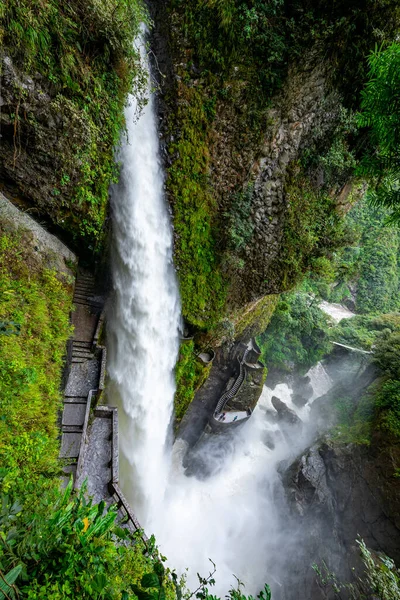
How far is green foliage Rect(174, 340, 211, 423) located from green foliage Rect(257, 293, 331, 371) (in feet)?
30.3

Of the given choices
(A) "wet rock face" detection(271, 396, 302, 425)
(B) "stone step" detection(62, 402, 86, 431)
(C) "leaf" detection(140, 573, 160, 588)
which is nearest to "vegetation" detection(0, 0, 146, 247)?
(B) "stone step" detection(62, 402, 86, 431)

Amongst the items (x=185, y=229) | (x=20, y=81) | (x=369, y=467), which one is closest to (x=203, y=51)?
(x=185, y=229)

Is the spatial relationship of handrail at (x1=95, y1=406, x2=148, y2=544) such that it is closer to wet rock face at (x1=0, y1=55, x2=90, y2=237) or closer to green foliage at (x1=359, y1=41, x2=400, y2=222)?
wet rock face at (x1=0, y1=55, x2=90, y2=237)

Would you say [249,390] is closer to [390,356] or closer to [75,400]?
[390,356]

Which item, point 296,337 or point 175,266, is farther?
point 296,337

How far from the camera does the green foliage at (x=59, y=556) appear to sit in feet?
5.19

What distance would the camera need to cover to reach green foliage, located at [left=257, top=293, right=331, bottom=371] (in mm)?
18188

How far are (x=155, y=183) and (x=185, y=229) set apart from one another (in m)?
1.49

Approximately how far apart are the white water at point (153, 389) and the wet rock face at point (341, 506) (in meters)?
1.32

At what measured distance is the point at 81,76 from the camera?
465cm

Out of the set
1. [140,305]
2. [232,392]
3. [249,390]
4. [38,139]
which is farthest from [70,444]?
[249,390]

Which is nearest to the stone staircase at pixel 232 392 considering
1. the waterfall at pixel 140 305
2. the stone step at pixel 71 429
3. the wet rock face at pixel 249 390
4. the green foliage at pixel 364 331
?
the wet rock face at pixel 249 390

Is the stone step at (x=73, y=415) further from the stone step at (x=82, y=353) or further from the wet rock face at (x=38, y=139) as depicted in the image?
the wet rock face at (x=38, y=139)

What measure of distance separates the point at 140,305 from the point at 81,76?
481 centimetres
